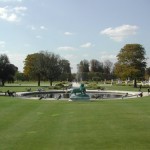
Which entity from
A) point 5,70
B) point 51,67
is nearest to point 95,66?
point 51,67

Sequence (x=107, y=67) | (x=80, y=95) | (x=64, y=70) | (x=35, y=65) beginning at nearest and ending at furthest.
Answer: (x=80, y=95)
(x=35, y=65)
(x=64, y=70)
(x=107, y=67)

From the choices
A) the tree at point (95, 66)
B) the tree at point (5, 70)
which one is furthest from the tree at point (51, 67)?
the tree at point (95, 66)

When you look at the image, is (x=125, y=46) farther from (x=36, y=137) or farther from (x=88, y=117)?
(x=36, y=137)

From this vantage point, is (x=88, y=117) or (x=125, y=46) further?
(x=125, y=46)

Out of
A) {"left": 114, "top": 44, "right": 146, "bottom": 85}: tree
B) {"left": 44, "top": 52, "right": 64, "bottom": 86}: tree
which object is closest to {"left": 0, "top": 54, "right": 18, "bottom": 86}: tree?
{"left": 44, "top": 52, "right": 64, "bottom": 86}: tree

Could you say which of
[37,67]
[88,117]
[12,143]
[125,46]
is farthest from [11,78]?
[12,143]

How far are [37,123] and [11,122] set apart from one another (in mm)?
1571

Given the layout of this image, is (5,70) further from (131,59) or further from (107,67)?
(107,67)

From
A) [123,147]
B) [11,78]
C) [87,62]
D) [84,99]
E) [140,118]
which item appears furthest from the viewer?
[87,62]

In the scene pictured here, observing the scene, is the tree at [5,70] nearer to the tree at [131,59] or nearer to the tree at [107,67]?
the tree at [131,59]

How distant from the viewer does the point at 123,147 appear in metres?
13.8

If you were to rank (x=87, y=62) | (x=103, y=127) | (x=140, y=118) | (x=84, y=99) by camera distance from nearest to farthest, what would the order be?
(x=103, y=127)
(x=140, y=118)
(x=84, y=99)
(x=87, y=62)

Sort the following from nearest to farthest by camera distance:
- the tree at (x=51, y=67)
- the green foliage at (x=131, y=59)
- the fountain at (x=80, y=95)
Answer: the fountain at (x=80, y=95) < the green foliage at (x=131, y=59) < the tree at (x=51, y=67)

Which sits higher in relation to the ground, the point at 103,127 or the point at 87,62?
the point at 87,62
